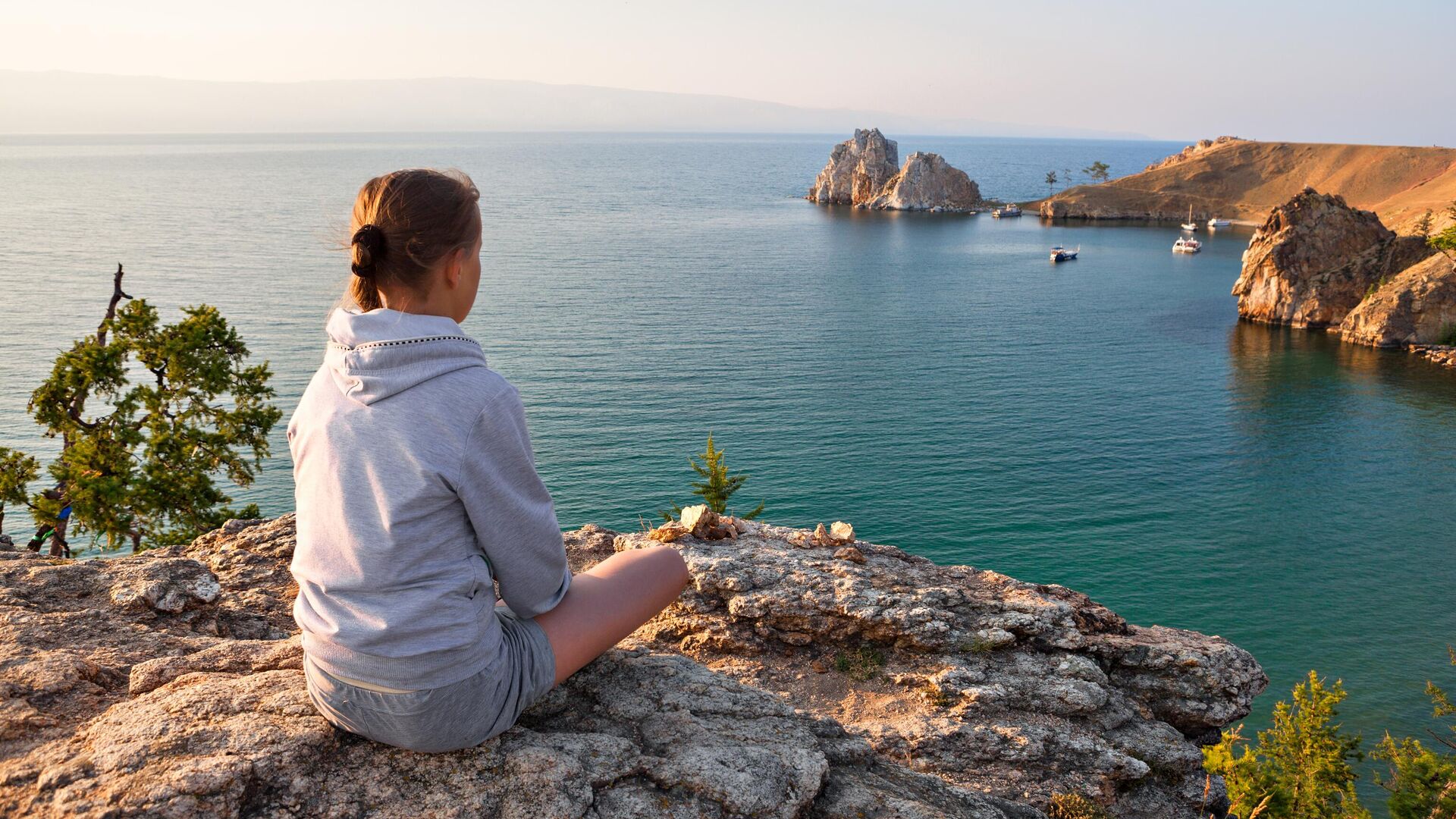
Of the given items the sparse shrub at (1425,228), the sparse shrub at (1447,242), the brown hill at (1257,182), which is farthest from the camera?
the brown hill at (1257,182)

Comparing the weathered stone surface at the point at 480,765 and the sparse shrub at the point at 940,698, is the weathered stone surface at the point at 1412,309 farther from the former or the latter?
the weathered stone surface at the point at 480,765

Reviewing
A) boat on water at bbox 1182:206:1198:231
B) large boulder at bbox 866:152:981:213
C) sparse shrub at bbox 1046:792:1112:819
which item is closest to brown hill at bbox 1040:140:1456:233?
boat on water at bbox 1182:206:1198:231

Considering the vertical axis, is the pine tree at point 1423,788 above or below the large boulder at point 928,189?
below

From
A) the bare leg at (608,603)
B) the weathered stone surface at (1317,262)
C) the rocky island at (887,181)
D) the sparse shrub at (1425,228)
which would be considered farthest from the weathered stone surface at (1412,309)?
the rocky island at (887,181)

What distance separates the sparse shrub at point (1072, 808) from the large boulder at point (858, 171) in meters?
180

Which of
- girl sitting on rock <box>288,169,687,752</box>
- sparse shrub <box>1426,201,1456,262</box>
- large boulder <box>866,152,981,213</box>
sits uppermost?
large boulder <box>866,152,981,213</box>

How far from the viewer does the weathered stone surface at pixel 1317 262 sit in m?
79.4

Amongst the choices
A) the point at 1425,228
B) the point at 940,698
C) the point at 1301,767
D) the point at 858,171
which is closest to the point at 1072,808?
the point at 940,698

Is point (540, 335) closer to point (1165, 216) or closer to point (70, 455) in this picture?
point (70, 455)

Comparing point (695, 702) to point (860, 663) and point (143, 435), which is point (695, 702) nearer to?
point (860, 663)

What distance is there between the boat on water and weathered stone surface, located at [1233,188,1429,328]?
200 ft

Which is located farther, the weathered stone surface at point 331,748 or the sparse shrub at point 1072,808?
the sparse shrub at point 1072,808

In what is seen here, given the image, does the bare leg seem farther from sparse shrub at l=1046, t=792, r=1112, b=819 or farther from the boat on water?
the boat on water

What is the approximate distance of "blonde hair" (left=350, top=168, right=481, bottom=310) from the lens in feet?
13.4
